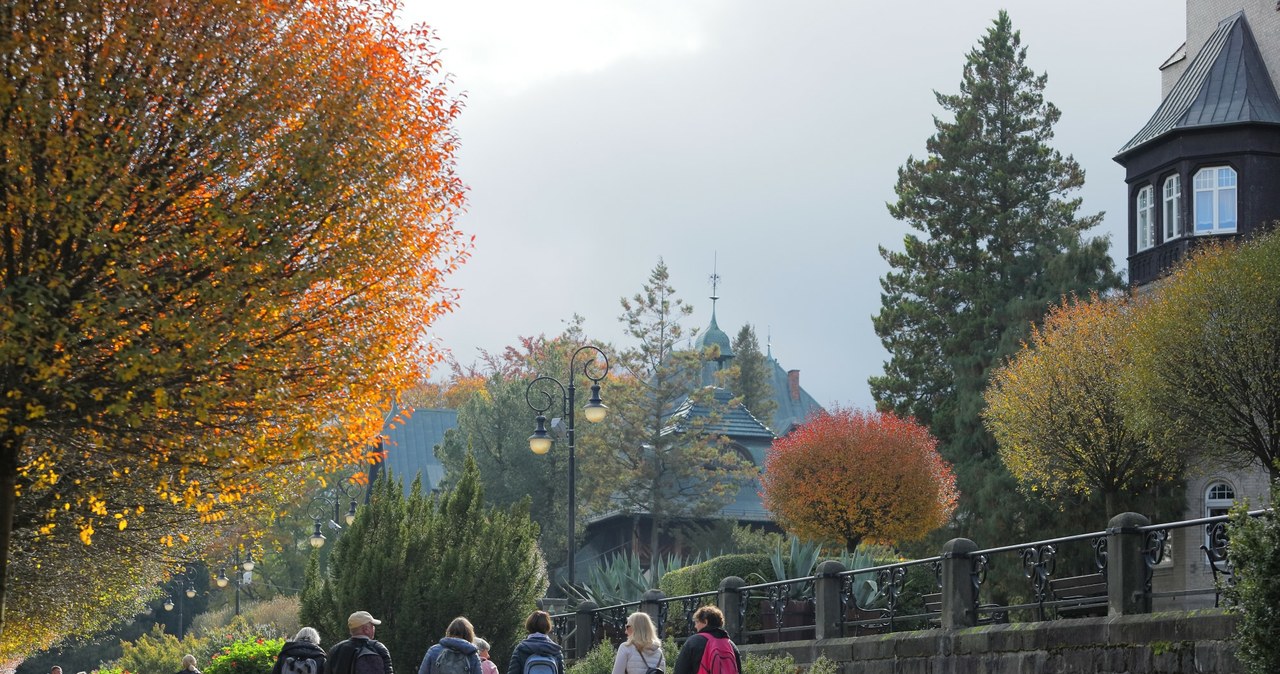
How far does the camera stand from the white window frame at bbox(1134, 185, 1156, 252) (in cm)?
3491

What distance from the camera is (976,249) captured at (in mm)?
45062

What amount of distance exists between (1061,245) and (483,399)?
72.0ft

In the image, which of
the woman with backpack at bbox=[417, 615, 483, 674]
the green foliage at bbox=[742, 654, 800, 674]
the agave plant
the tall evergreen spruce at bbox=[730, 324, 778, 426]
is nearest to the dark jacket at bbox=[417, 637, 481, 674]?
the woman with backpack at bbox=[417, 615, 483, 674]

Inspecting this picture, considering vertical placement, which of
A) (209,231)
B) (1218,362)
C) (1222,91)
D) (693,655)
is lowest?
(693,655)

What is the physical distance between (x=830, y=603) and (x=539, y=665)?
778cm

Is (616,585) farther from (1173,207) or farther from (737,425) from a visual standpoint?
(737,425)

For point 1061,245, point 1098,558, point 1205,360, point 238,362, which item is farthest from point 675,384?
point 238,362

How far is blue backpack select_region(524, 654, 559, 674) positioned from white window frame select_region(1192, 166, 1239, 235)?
25097 mm

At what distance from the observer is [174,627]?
69062 millimetres

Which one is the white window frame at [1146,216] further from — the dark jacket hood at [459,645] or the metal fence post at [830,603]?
the dark jacket hood at [459,645]

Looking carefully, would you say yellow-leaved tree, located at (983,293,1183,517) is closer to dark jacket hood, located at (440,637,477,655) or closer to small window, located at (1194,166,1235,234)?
small window, located at (1194,166,1235,234)

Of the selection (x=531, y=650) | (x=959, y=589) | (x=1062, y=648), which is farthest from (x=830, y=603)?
(x=531, y=650)

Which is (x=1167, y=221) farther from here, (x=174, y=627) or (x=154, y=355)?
(x=174, y=627)

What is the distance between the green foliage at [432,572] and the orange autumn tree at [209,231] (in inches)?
316
